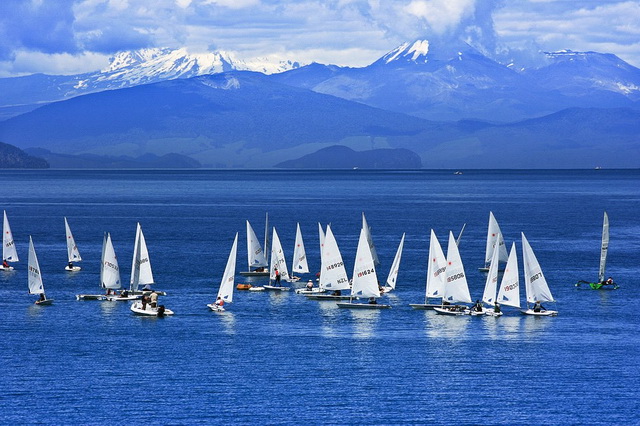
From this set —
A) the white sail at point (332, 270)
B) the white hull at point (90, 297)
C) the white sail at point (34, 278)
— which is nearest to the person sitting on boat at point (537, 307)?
the white sail at point (332, 270)

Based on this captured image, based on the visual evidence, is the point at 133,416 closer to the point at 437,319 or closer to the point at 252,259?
the point at 437,319

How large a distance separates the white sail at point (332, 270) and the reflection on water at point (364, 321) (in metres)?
5.84

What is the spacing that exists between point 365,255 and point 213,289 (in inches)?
729

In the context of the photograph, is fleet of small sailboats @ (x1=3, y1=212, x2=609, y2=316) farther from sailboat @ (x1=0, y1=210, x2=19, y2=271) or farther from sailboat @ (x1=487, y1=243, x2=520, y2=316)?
sailboat @ (x1=0, y1=210, x2=19, y2=271)

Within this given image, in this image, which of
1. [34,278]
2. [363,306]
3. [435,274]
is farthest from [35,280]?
[435,274]

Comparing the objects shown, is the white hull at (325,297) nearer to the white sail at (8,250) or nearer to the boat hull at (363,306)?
the boat hull at (363,306)

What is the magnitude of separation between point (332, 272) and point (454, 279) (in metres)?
12.4

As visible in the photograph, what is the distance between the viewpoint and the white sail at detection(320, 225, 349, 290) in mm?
104625

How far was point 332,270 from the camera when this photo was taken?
105188 mm

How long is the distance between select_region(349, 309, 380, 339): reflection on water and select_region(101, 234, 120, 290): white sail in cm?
2412

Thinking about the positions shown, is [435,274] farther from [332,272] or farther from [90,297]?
[90,297]

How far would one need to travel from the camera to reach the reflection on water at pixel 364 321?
8888cm

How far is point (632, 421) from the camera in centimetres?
6456

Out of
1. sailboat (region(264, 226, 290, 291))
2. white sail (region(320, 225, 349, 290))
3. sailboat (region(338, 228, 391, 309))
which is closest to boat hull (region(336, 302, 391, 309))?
sailboat (region(338, 228, 391, 309))
